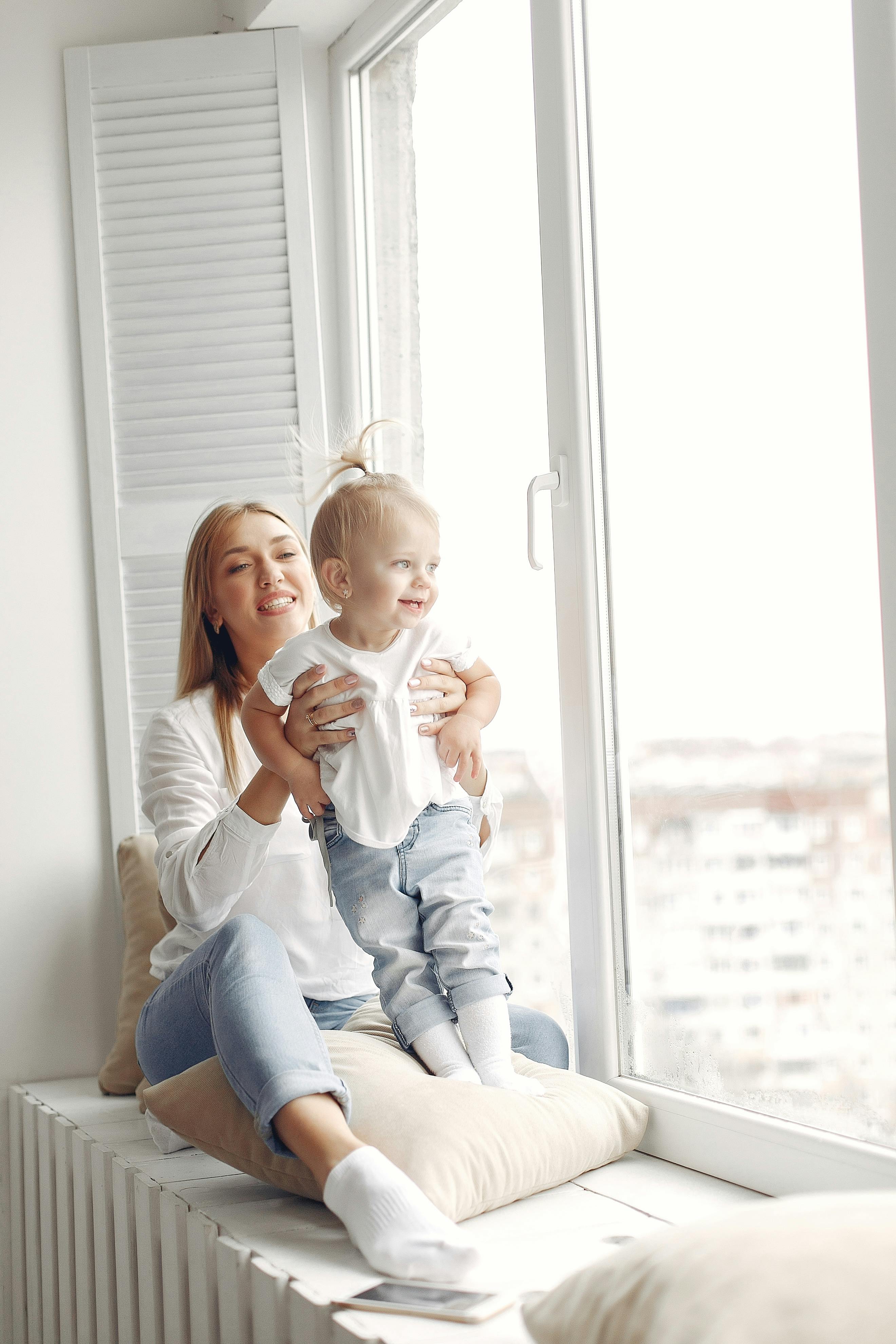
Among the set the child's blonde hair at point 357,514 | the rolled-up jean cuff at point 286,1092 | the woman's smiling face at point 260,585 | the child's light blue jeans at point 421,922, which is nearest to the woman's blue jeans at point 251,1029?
the rolled-up jean cuff at point 286,1092

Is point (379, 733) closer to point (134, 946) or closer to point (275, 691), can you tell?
point (275, 691)

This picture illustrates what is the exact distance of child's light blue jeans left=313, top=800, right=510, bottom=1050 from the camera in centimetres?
137

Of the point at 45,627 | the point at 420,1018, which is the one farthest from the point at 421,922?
the point at 45,627

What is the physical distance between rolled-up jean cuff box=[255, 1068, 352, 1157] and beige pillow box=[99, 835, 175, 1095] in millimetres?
790

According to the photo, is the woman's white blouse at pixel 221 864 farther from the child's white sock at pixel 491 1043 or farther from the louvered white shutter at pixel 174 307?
the louvered white shutter at pixel 174 307

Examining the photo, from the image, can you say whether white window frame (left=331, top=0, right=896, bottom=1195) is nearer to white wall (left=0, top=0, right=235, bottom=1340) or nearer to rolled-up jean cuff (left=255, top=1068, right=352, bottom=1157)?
rolled-up jean cuff (left=255, top=1068, right=352, bottom=1157)

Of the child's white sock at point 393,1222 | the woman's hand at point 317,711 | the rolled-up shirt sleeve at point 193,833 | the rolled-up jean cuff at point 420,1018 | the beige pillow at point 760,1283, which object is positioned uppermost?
the woman's hand at point 317,711

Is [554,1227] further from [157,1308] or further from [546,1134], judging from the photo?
[157,1308]

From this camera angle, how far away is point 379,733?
1408mm

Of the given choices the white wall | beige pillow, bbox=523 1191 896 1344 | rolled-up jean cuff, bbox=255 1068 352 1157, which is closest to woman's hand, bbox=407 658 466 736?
rolled-up jean cuff, bbox=255 1068 352 1157

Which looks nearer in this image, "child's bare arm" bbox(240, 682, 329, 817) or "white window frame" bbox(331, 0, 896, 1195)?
"child's bare arm" bbox(240, 682, 329, 817)

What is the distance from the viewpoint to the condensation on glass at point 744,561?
3.84ft

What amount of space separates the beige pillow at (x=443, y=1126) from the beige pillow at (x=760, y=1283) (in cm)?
42

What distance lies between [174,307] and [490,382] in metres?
0.69
